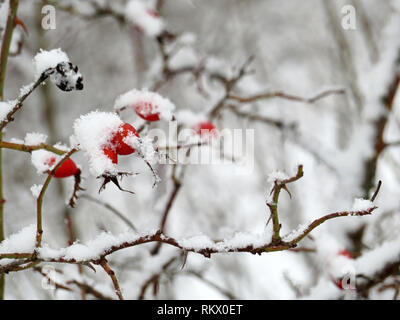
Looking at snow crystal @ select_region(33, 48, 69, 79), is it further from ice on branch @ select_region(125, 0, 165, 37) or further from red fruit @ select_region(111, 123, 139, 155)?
ice on branch @ select_region(125, 0, 165, 37)

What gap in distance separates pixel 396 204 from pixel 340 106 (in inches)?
110

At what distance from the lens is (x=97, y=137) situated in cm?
68

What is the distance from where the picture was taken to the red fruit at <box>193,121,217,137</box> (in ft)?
3.82

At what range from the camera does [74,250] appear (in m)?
0.68

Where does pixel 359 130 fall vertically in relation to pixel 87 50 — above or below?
below

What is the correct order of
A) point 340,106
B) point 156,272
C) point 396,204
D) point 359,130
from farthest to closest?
point 340,106 < point 359,130 < point 396,204 < point 156,272

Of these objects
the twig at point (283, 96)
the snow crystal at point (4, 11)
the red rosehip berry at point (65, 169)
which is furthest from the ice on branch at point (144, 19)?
the red rosehip berry at point (65, 169)

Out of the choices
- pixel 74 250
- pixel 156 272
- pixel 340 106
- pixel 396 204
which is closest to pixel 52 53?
pixel 74 250

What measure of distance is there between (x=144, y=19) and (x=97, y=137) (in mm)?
1267

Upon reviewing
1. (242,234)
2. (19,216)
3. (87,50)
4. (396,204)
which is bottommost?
(242,234)

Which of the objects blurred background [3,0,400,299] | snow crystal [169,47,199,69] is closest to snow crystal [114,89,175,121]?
snow crystal [169,47,199,69]

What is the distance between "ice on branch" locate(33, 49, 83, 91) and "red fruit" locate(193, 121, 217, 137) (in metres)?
0.50

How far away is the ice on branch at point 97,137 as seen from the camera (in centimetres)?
65
